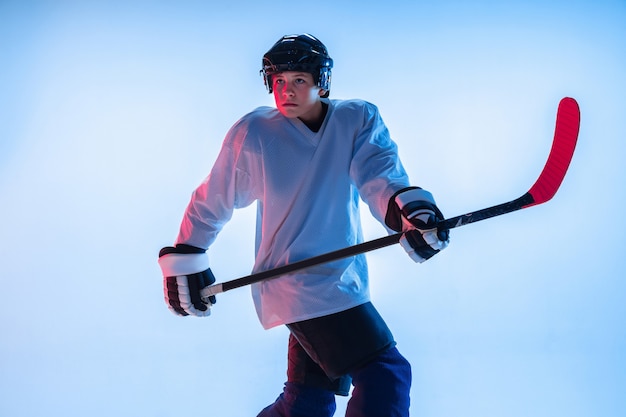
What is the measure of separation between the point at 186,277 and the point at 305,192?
1.12ft

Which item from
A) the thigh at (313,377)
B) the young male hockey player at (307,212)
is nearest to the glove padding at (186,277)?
the young male hockey player at (307,212)

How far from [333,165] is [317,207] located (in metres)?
0.10

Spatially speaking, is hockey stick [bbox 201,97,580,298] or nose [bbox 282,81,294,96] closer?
hockey stick [bbox 201,97,580,298]

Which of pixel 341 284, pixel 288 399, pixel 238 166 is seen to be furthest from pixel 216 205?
pixel 288 399

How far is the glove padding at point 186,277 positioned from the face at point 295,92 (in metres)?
0.39

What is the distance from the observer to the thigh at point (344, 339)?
1.46 meters

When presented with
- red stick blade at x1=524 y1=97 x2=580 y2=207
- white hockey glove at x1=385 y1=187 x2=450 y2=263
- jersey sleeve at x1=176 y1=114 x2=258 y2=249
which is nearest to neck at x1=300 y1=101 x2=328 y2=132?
jersey sleeve at x1=176 y1=114 x2=258 y2=249

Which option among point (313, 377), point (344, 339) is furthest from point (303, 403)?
point (344, 339)

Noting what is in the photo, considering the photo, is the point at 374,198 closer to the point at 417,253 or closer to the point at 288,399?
the point at 417,253

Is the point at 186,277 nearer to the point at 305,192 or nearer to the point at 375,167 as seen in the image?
the point at 305,192

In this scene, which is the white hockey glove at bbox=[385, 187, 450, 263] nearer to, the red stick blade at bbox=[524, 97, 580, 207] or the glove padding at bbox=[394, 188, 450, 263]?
the glove padding at bbox=[394, 188, 450, 263]

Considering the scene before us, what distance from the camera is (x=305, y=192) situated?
1601 millimetres

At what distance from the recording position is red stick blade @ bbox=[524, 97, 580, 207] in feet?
4.82

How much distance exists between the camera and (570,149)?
4.83 ft
